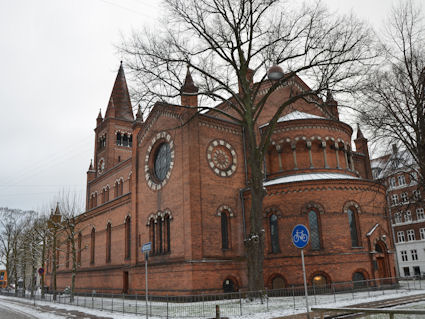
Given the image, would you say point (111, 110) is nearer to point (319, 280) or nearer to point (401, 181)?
point (319, 280)

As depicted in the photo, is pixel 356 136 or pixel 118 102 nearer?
pixel 356 136

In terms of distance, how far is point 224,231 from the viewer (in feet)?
82.6

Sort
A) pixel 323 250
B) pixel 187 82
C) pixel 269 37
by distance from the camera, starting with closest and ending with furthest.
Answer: pixel 269 37, pixel 323 250, pixel 187 82

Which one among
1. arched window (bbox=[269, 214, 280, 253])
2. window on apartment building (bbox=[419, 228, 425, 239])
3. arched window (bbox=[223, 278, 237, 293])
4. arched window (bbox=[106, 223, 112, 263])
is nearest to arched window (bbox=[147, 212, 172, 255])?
arched window (bbox=[223, 278, 237, 293])

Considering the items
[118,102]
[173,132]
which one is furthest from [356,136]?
[118,102]

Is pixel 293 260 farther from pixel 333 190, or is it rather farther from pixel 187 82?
pixel 187 82

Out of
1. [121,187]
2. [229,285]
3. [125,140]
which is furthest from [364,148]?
[125,140]

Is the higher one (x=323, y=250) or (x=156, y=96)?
(x=156, y=96)

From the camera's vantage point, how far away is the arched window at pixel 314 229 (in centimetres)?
2327

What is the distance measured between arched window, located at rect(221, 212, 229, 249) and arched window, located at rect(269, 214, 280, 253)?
2.98 meters

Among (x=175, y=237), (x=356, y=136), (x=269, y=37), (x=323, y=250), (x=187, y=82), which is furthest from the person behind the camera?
(x=356, y=136)

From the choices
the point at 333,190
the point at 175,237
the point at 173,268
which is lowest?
the point at 173,268

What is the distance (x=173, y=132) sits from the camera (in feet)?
87.6

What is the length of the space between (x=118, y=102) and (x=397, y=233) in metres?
44.2
